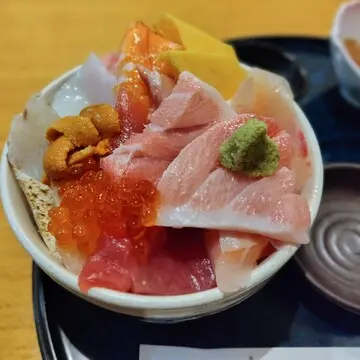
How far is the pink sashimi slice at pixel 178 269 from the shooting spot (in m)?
0.95

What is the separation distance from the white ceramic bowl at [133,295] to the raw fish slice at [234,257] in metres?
0.02

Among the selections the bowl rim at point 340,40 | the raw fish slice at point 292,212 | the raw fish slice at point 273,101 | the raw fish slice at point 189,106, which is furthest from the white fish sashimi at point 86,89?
the bowl rim at point 340,40

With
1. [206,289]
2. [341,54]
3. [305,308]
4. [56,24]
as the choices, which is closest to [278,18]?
[341,54]

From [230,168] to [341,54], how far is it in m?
0.65

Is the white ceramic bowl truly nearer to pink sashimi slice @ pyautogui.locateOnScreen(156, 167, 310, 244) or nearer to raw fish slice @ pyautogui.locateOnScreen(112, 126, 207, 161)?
pink sashimi slice @ pyautogui.locateOnScreen(156, 167, 310, 244)

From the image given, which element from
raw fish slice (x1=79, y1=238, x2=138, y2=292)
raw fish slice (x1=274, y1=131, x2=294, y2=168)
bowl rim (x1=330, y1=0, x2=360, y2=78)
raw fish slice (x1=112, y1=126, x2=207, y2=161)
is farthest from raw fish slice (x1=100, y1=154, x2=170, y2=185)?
bowl rim (x1=330, y1=0, x2=360, y2=78)

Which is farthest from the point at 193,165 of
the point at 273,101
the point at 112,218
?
the point at 273,101

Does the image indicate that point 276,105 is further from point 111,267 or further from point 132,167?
point 111,267

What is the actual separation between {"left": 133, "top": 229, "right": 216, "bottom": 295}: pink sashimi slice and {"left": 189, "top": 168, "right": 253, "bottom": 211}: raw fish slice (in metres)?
0.07

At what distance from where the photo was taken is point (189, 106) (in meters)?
1.01

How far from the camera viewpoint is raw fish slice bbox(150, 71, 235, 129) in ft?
3.31

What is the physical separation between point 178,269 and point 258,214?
17 cm

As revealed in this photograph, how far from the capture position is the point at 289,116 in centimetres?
117

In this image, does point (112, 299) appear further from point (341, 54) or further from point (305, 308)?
point (341, 54)
